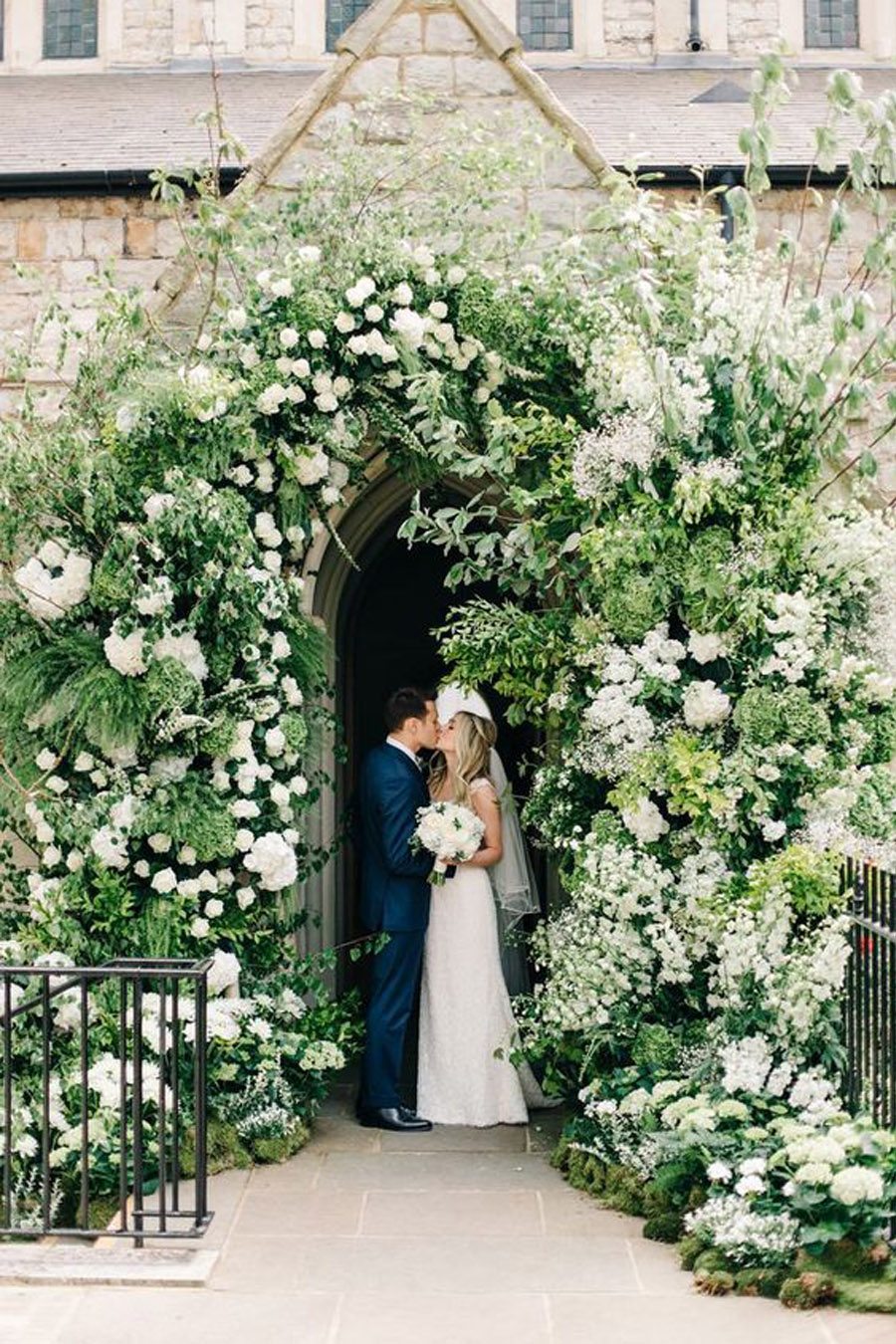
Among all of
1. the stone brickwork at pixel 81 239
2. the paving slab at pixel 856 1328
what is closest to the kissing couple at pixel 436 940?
the paving slab at pixel 856 1328

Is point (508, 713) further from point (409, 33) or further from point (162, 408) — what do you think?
point (409, 33)

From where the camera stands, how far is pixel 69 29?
15703 mm

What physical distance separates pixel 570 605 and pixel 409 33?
108 inches

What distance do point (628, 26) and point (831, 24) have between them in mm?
1790

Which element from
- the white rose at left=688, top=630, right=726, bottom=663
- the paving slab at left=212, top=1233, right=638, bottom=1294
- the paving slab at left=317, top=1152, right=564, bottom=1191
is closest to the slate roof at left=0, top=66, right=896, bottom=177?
the white rose at left=688, top=630, right=726, bottom=663

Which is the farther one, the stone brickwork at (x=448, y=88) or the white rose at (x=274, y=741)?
the stone brickwork at (x=448, y=88)

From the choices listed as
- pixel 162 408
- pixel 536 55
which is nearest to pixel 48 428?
pixel 162 408

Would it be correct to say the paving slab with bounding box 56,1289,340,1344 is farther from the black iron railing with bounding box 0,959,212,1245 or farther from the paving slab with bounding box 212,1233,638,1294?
the black iron railing with bounding box 0,959,212,1245

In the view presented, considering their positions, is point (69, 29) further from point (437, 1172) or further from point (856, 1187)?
point (856, 1187)

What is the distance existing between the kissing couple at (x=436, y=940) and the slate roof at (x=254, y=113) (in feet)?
14.3

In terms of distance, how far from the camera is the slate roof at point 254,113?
1201cm

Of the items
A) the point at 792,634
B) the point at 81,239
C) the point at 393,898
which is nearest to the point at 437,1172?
the point at 393,898

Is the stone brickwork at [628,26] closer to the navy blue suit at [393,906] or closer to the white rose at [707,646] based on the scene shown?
the navy blue suit at [393,906]

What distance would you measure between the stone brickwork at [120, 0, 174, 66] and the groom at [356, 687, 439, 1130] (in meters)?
8.99
